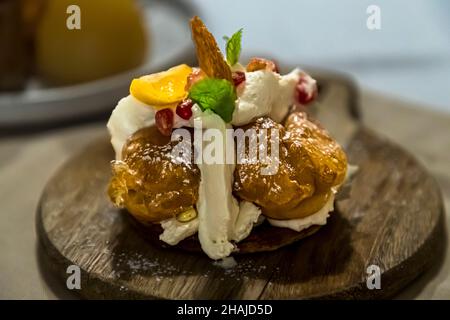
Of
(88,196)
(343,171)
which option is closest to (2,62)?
(88,196)

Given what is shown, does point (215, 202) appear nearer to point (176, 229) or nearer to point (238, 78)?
point (176, 229)

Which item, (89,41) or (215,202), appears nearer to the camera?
(215,202)

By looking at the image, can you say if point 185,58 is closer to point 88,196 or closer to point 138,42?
point 138,42

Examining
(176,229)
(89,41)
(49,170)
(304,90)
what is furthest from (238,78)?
(89,41)

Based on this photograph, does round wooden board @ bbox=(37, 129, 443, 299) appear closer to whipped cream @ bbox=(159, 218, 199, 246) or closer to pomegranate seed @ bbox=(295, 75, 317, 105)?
whipped cream @ bbox=(159, 218, 199, 246)

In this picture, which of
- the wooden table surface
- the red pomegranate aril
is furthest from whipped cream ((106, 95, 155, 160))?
the wooden table surface
